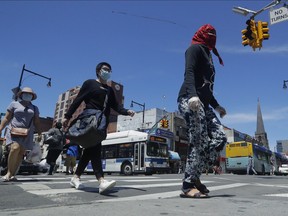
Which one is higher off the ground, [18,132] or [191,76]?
[191,76]

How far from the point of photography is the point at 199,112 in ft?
11.8

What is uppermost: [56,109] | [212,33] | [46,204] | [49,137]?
[56,109]

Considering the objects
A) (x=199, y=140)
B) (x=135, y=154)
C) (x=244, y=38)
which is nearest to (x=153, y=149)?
(x=135, y=154)

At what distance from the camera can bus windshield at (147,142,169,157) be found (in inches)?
818

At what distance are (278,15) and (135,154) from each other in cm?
1262

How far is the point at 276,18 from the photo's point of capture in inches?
505

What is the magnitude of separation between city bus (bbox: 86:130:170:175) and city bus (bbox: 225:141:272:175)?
10.7 metres

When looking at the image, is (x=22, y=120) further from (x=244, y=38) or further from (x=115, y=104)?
(x=244, y=38)

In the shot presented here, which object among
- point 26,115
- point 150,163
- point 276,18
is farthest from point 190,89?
point 150,163

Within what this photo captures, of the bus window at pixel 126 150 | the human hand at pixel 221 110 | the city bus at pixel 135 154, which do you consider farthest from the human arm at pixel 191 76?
the bus window at pixel 126 150

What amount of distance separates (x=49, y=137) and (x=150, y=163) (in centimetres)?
1242

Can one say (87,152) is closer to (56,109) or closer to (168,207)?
(168,207)

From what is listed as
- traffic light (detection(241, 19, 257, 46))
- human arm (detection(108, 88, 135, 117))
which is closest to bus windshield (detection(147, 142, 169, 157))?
traffic light (detection(241, 19, 257, 46))

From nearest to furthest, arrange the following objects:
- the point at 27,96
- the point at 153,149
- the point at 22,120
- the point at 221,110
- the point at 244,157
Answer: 1. the point at 221,110
2. the point at 22,120
3. the point at 27,96
4. the point at 153,149
5. the point at 244,157
